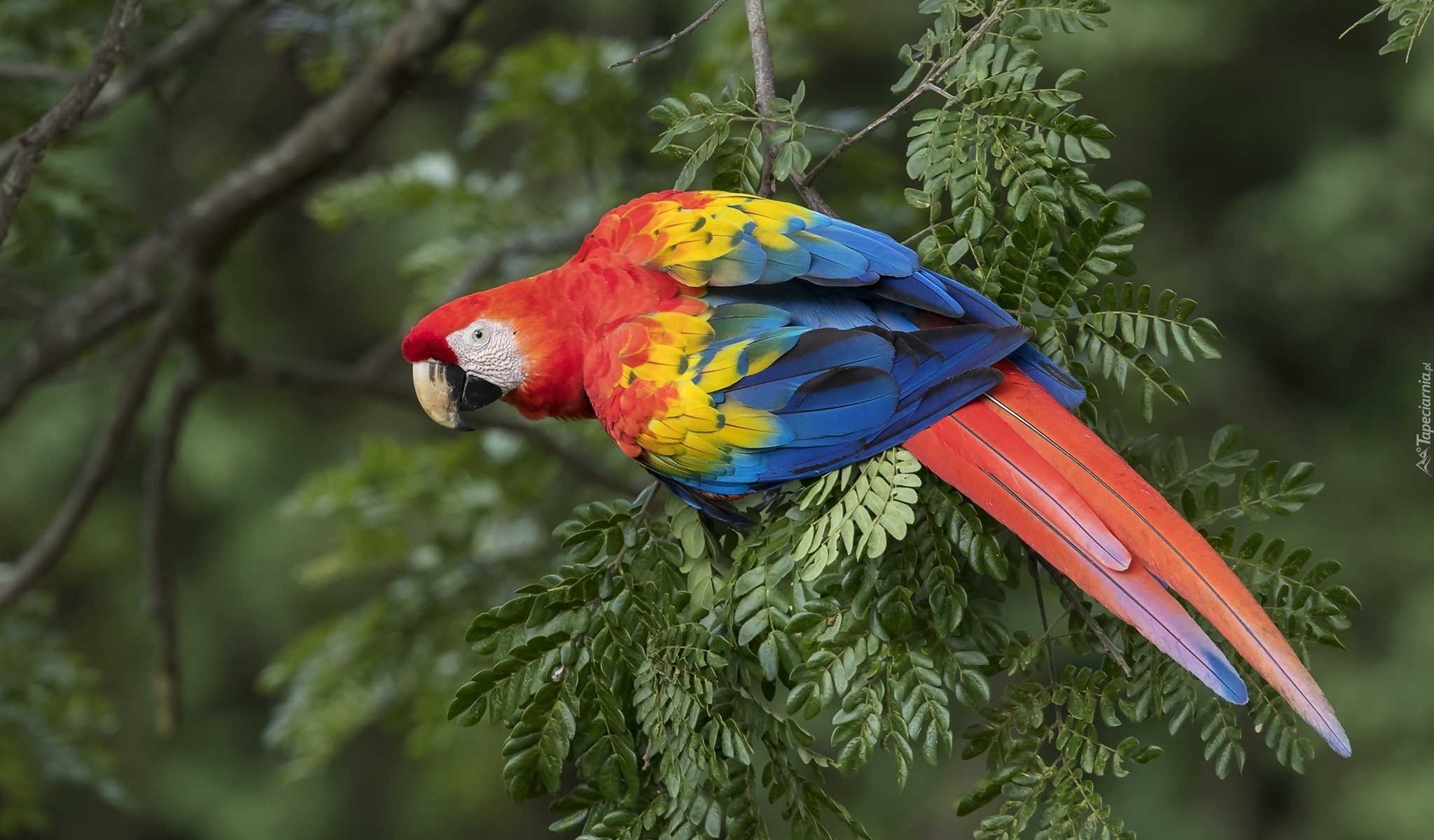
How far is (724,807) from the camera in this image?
0.80 meters

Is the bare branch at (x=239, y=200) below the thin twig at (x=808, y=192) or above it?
below

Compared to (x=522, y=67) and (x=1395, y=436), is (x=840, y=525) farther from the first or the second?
(x=1395, y=436)

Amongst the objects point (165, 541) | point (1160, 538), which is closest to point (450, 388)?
point (1160, 538)

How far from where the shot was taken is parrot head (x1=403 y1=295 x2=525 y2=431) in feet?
3.33

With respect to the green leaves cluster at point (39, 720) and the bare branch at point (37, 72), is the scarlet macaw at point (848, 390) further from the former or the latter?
the green leaves cluster at point (39, 720)

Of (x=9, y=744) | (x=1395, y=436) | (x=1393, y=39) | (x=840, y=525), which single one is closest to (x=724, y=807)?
(x=840, y=525)

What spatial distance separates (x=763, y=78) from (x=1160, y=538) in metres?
0.47

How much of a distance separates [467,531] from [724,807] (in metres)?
1.25

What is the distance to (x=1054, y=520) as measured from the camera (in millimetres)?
756

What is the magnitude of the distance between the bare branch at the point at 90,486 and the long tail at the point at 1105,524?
1207 mm

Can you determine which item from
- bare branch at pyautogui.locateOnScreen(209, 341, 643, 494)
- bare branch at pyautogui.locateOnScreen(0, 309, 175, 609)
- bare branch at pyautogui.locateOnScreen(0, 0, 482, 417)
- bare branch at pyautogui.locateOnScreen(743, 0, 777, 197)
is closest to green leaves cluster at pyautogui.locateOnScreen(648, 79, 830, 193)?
bare branch at pyautogui.locateOnScreen(743, 0, 777, 197)

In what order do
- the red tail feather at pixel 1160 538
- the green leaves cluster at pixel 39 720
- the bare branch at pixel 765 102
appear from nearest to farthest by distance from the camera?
the red tail feather at pixel 1160 538, the bare branch at pixel 765 102, the green leaves cluster at pixel 39 720

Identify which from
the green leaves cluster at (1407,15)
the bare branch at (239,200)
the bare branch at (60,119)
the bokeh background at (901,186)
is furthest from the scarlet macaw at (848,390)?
the bokeh background at (901,186)

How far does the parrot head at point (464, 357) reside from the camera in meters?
1.01
